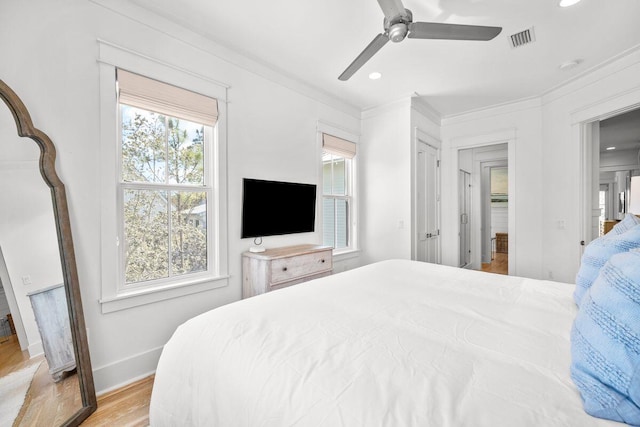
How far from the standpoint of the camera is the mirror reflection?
1.39 metres

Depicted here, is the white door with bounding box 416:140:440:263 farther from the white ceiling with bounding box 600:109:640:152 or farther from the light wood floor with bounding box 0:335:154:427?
the light wood floor with bounding box 0:335:154:427

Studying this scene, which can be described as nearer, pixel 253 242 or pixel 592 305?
pixel 592 305

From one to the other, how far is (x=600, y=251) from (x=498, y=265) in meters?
5.53

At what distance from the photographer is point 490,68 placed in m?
2.99

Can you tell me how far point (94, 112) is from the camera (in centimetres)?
189

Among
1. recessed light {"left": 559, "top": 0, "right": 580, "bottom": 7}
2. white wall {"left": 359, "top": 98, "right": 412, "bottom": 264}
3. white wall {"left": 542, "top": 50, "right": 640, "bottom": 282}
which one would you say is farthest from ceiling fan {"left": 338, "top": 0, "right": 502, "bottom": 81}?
white wall {"left": 542, "top": 50, "right": 640, "bottom": 282}

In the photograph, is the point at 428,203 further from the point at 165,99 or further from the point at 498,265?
the point at 165,99

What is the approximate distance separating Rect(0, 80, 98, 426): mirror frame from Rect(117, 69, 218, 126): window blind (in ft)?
1.92

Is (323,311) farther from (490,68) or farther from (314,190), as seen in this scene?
(490,68)

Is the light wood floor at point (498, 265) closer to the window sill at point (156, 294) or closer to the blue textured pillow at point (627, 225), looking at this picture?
the blue textured pillow at point (627, 225)

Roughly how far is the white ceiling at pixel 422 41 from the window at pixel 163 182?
661mm

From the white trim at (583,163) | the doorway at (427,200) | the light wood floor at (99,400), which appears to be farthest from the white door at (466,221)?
the light wood floor at (99,400)

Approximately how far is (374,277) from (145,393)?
67.9 inches

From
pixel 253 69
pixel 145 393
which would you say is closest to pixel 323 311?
pixel 145 393
